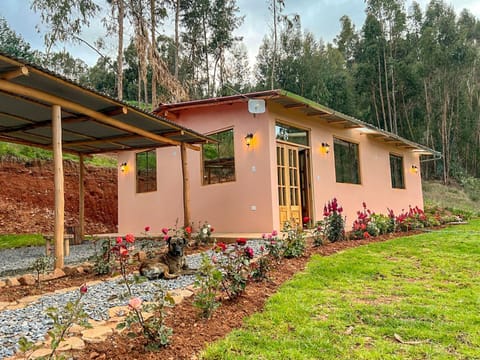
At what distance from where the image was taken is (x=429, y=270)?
446 centimetres

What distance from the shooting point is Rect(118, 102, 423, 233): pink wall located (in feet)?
24.9

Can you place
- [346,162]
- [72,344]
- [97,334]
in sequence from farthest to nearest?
[346,162] < [97,334] < [72,344]

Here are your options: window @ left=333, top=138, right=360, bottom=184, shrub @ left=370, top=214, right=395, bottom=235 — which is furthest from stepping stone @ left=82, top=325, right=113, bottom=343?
window @ left=333, top=138, right=360, bottom=184

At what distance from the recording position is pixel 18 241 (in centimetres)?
938

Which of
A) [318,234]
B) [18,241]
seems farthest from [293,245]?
[18,241]

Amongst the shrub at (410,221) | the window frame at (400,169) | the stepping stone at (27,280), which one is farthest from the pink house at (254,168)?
the stepping stone at (27,280)

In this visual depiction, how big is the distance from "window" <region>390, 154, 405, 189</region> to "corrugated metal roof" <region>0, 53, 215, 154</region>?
792 centimetres

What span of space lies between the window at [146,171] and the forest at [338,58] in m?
4.16

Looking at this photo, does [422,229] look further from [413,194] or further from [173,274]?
[173,274]

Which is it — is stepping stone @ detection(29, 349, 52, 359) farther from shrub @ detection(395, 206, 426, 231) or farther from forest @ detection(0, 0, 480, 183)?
forest @ detection(0, 0, 480, 183)

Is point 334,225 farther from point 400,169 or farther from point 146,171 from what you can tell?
point 400,169

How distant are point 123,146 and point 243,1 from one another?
15460 mm

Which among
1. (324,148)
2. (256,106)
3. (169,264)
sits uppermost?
(256,106)

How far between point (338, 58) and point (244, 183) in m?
16.8
